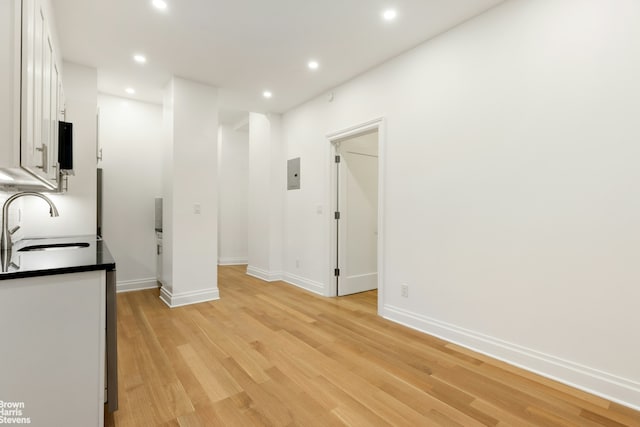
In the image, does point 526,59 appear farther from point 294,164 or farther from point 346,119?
point 294,164

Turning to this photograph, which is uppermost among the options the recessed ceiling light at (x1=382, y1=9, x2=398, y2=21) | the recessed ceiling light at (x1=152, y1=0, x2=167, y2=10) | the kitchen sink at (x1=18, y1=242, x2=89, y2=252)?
the recessed ceiling light at (x1=382, y1=9, x2=398, y2=21)

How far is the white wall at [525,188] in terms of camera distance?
74.6 inches

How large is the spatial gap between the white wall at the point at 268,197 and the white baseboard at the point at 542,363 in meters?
2.66

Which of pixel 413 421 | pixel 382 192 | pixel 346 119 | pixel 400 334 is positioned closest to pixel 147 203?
pixel 346 119

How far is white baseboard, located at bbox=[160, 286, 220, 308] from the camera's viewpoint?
146 inches

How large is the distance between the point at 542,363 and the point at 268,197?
4.05 metres

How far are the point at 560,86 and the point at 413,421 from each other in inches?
94.6

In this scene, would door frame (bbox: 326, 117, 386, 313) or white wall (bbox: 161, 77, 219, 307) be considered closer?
door frame (bbox: 326, 117, 386, 313)

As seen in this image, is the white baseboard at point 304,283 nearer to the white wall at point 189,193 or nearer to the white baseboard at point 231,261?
the white wall at point 189,193

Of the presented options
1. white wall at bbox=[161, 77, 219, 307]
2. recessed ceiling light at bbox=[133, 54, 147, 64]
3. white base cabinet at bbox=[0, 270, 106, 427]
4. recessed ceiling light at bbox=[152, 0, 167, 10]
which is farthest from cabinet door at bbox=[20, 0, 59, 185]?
white wall at bbox=[161, 77, 219, 307]

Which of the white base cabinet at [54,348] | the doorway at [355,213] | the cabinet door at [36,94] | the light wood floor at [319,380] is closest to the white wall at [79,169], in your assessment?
the light wood floor at [319,380]

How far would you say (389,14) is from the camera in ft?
8.45

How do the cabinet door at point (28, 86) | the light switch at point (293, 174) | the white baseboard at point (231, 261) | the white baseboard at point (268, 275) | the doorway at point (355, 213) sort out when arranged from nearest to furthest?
the cabinet door at point (28, 86), the doorway at point (355, 213), the light switch at point (293, 174), the white baseboard at point (268, 275), the white baseboard at point (231, 261)

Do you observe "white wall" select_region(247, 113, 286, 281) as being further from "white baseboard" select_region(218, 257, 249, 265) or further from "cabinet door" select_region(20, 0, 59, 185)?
"cabinet door" select_region(20, 0, 59, 185)
